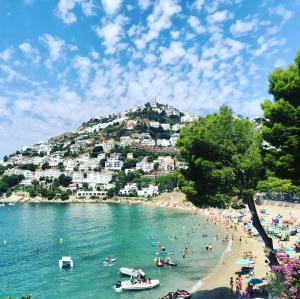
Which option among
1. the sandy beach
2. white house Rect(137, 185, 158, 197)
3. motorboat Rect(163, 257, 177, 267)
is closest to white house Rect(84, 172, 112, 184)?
white house Rect(137, 185, 158, 197)

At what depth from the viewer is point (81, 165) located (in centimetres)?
19275

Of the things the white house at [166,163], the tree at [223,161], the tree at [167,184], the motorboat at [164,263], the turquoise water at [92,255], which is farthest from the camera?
the white house at [166,163]

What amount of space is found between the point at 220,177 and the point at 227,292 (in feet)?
42.4

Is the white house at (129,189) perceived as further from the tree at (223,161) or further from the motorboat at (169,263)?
the tree at (223,161)

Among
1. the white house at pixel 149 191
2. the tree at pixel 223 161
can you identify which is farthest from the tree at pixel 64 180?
the tree at pixel 223 161

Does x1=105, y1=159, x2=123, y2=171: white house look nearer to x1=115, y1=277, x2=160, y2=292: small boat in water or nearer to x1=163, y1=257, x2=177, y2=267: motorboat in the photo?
x1=163, y1=257, x2=177, y2=267: motorboat

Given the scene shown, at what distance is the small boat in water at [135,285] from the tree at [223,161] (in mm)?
14217

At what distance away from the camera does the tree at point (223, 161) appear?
723 inches

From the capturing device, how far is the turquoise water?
32188 mm

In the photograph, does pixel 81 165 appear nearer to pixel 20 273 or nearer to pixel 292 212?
pixel 292 212

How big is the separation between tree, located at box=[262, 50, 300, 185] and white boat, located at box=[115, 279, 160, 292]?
60.4 feet

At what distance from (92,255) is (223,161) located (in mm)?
31357

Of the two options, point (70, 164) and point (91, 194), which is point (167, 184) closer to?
point (91, 194)

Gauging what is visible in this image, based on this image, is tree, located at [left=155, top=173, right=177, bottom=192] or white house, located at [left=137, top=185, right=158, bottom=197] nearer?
white house, located at [left=137, top=185, right=158, bottom=197]
